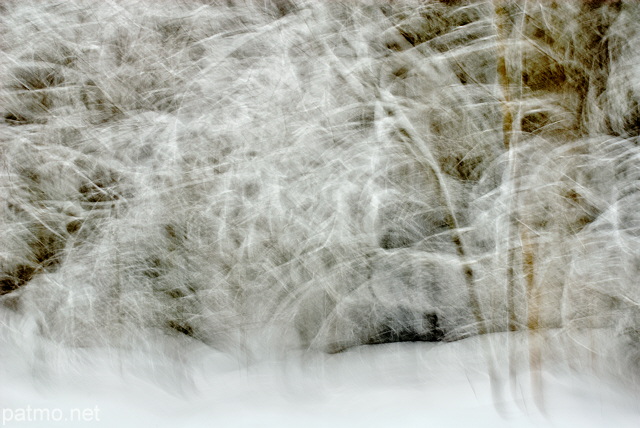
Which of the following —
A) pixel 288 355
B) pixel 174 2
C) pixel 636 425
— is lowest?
pixel 636 425

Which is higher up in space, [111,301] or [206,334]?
[111,301]

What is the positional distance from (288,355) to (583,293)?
114cm

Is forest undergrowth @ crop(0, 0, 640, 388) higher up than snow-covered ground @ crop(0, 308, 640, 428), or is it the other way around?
forest undergrowth @ crop(0, 0, 640, 388)

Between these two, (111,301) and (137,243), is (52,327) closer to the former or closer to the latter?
(111,301)

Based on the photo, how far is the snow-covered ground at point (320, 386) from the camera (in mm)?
1773

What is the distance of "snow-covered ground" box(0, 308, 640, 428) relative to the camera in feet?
5.82

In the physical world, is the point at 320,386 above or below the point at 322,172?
below

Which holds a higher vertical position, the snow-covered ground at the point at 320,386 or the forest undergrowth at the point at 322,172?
A: the forest undergrowth at the point at 322,172

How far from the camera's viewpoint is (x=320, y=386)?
5.89 feet

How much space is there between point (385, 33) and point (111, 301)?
58.2 inches

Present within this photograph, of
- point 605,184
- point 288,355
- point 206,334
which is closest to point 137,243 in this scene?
Result: point 206,334

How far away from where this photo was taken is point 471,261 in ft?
5.90

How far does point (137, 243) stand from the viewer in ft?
5.95

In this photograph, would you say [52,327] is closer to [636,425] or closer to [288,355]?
[288,355]
